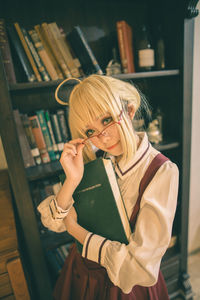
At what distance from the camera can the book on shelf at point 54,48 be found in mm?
938

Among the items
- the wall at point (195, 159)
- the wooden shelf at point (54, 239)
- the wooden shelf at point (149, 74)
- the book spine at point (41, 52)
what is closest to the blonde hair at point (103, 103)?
the wooden shelf at point (149, 74)

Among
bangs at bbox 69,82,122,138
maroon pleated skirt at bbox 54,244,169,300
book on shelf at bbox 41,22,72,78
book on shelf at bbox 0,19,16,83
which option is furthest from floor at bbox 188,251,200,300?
book on shelf at bbox 0,19,16,83

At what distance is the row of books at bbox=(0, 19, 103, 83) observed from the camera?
894 millimetres

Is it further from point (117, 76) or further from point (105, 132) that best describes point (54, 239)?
point (117, 76)

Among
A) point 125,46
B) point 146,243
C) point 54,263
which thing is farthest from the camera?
point 54,263

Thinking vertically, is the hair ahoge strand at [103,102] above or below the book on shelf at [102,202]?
above

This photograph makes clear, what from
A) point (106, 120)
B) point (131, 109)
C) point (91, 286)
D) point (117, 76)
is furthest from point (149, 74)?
point (91, 286)

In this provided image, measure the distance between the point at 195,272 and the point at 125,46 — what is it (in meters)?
1.89

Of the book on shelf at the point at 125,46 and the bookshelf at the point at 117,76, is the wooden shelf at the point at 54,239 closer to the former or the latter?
the bookshelf at the point at 117,76

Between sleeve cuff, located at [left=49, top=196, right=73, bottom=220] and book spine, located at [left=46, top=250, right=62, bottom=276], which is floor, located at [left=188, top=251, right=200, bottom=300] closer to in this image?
book spine, located at [left=46, top=250, right=62, bottom=276]

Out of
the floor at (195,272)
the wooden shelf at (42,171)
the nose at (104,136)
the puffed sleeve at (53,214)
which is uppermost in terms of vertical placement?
the nose at (104,136)

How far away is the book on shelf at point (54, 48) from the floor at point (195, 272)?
1.85 m

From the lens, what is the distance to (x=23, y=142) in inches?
39.3

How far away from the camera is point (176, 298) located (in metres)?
1.44
